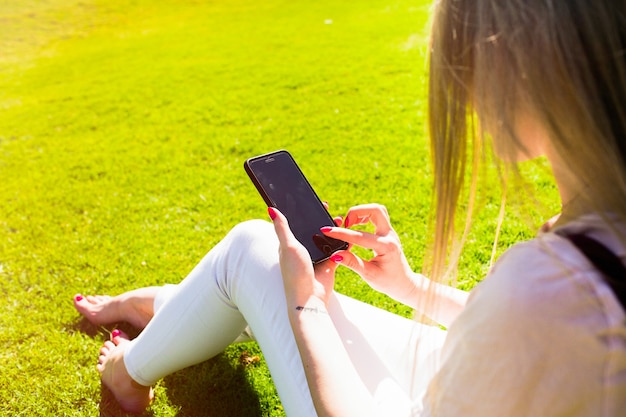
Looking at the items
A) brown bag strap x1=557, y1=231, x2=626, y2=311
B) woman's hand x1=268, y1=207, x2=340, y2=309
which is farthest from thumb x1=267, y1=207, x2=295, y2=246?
brown bag strap x1=557, y1=231, x2=626, y2=311

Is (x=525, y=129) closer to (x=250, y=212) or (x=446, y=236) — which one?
(x=446, y=236)

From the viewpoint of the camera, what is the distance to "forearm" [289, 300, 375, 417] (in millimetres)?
1621

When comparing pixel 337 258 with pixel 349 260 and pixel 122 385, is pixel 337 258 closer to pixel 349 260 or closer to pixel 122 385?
pixel 349 260

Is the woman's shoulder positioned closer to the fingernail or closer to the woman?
the woman

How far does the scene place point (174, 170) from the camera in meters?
5.86

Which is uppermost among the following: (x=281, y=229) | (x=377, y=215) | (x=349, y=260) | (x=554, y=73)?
(x=554, y=73)

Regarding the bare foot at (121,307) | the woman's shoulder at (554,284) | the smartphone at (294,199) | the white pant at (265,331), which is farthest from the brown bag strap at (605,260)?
the bare foot at (121,307)

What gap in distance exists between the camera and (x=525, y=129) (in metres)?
1.26

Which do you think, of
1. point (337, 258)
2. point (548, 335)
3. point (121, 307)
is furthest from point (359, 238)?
point (121, 307)

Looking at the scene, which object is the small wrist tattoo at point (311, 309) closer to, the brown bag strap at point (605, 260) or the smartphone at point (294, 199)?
the smartphone at point (294, 199)

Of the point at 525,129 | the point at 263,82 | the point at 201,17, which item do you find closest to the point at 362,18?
the point at 201,17

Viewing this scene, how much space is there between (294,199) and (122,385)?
3.93 ft

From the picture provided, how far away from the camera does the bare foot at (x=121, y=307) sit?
3186 millimetres

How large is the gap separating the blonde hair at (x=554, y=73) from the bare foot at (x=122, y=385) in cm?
202
